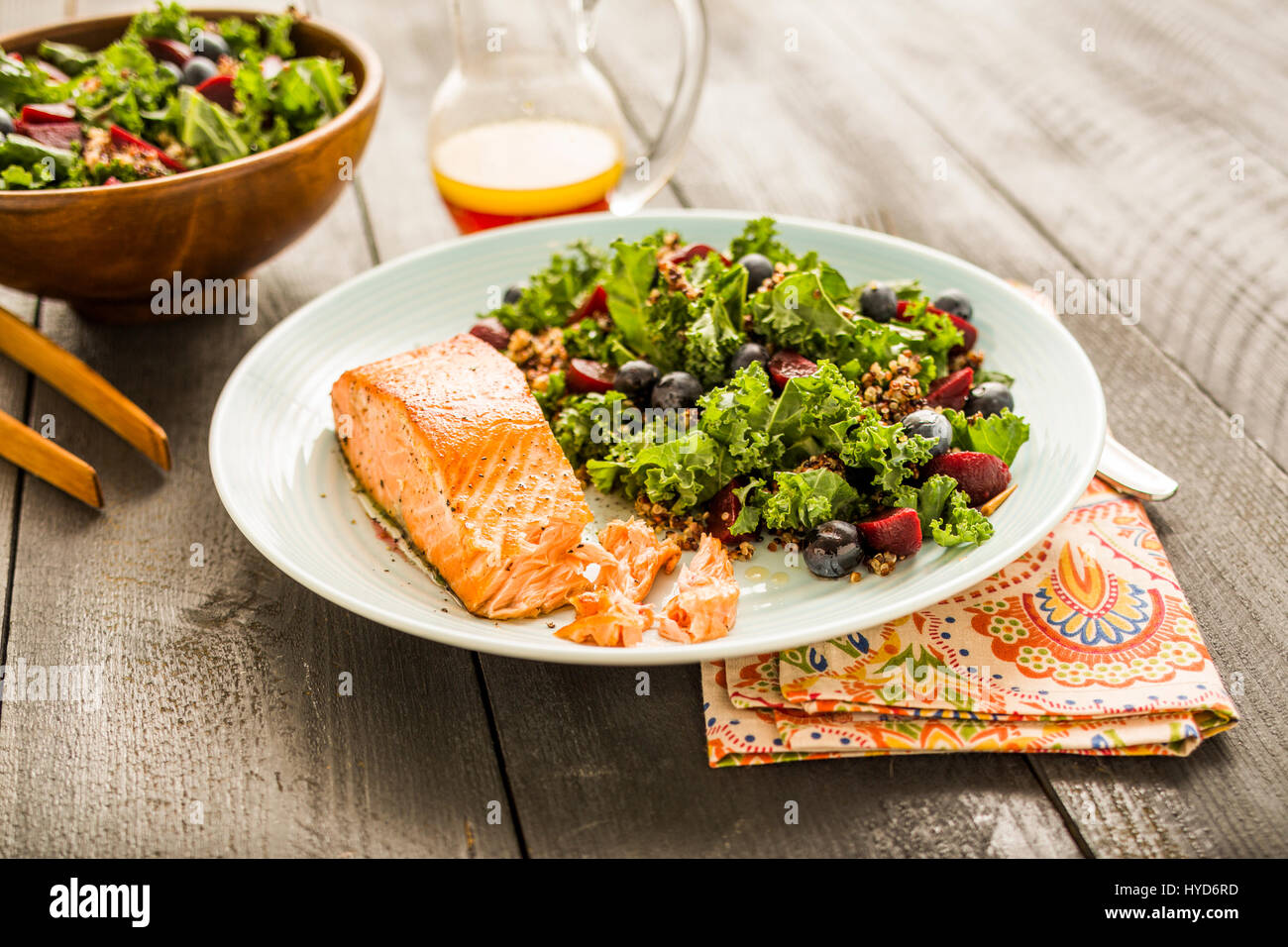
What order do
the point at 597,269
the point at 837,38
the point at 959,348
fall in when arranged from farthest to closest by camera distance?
1. the point at 837,38
2. the point at 597,269
3. the point at 959,348

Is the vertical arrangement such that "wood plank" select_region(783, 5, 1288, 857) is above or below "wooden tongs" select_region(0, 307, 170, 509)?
above

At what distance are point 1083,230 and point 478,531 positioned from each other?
209cm

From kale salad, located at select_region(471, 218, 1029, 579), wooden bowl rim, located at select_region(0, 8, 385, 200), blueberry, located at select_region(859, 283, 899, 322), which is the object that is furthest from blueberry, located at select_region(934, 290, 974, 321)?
wooden bowl rim, located at select_region(0, 8, 385, 200)

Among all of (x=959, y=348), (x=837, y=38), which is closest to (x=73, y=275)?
(x=959, y=348)

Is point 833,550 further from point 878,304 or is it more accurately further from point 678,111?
point 678,111

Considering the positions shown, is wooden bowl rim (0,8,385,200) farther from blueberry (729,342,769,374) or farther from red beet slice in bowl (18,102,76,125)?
blueberry (729,342,769,374)

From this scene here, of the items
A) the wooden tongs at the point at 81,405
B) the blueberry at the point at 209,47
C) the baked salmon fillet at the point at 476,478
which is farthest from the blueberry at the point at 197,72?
the baked salmon fillet at the point at 476,478

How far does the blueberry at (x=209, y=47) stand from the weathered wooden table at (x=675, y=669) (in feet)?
1.68

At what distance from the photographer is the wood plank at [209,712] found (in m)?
1.53

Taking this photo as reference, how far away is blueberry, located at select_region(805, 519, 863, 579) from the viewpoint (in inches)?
67.2

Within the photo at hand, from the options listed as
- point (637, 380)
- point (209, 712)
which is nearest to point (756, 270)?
point (637, 380)

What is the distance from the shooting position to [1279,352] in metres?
2.50

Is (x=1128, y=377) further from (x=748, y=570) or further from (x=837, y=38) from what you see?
(x=837, y=38)

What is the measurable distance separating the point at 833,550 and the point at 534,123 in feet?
5.16
